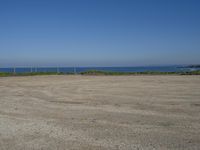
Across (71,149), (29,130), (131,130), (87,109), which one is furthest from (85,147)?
(87,109)

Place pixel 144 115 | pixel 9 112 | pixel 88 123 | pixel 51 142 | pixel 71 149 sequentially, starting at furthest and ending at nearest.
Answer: pixel 9 112 → pixel 144 115 → pixel 88 123 → pixel 51 142 → pixel 71 149

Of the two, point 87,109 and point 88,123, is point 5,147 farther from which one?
point 87,109

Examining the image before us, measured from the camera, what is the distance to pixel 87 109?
8430 mm

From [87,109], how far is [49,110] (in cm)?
145

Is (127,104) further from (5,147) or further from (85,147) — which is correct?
(5,147)

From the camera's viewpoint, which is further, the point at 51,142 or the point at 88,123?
the point at 88,123

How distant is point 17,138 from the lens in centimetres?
525

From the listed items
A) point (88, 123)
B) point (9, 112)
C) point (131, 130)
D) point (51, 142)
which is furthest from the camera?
point (9, 112)

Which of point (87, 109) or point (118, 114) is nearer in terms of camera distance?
point (118, 114)

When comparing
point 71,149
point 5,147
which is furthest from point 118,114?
point 5,147

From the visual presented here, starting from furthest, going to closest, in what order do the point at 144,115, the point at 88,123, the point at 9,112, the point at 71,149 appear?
the point at 9,112, the point at 144,115, the point at 88,123, the point at 71,149

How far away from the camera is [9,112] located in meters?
8.01

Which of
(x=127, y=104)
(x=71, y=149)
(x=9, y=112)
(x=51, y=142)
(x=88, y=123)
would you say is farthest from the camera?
(x=127, y=104)

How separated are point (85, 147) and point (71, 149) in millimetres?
314
